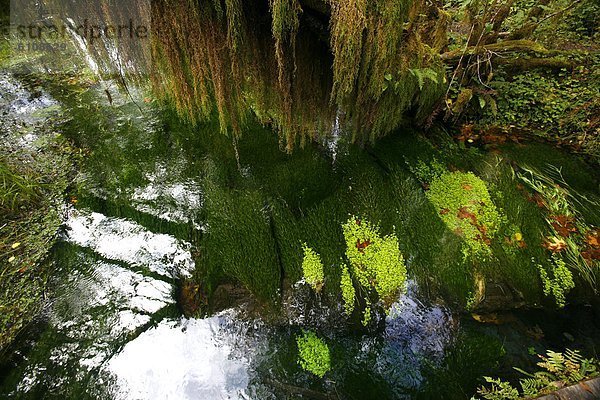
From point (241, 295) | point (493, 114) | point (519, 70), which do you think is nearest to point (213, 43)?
point (241, 295)

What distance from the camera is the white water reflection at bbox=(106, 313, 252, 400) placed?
2.62 meters

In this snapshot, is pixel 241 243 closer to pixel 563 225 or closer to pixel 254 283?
pixel 254 283

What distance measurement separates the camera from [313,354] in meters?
2.81

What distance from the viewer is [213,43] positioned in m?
2.19

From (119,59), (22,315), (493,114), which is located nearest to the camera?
(119,59)

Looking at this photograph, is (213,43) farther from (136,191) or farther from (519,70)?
(519,70)

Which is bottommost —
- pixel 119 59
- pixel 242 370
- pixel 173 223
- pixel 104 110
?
pixel 242 370

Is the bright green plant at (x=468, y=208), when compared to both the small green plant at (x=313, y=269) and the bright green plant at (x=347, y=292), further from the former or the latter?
the small green plant at (x=313, y=269)

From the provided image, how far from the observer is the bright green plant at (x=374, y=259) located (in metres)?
3.03

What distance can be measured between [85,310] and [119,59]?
228cm

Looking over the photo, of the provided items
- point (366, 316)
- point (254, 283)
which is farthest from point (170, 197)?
point (366, 316)

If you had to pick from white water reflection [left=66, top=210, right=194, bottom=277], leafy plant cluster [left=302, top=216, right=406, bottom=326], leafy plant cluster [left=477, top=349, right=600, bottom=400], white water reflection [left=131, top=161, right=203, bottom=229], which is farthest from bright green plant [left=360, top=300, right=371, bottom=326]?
white water reflection [left=131, top=161, right=203, bottom=229]

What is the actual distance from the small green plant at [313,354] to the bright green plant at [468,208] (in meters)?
1.79

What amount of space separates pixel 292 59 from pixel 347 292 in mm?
2183
